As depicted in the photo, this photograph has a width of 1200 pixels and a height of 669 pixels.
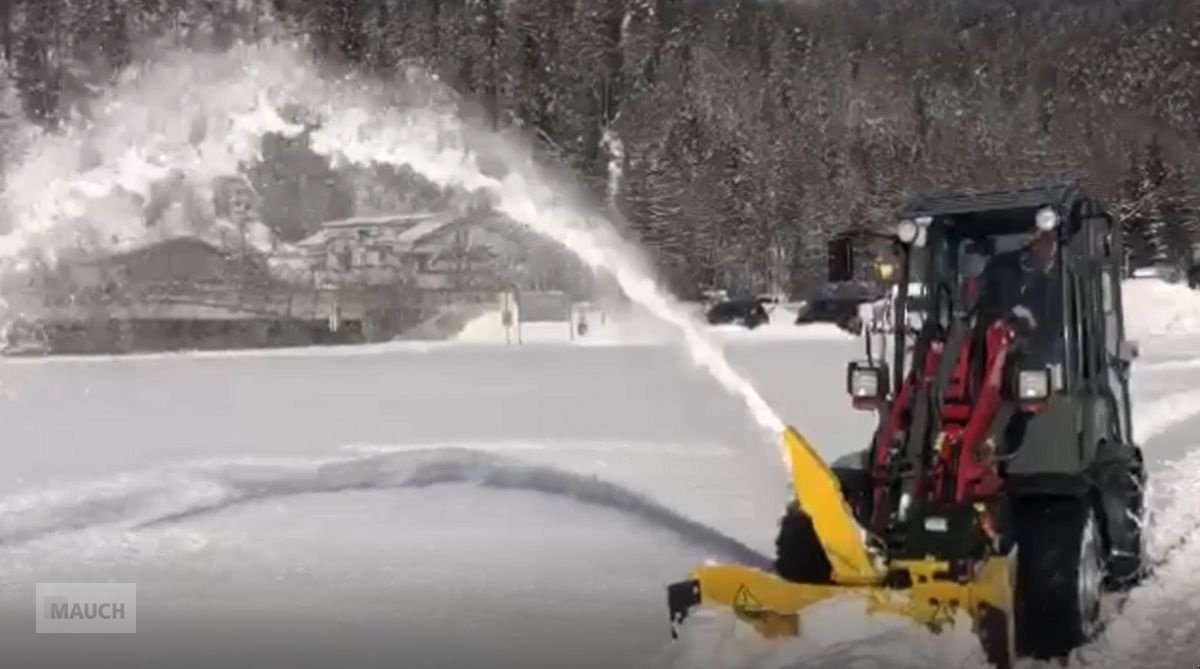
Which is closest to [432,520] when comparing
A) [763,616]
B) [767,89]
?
[763,616]

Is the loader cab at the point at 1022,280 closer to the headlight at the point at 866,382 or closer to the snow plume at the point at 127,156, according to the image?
the headlight at the point at 866,382

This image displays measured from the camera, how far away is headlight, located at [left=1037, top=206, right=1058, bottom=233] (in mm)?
7656

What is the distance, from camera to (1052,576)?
7.01 metres

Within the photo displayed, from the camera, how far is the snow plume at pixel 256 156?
13.5 meters

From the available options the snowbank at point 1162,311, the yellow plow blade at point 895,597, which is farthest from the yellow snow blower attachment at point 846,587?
the snowbank at point 1162,311

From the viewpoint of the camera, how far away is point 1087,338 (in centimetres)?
836

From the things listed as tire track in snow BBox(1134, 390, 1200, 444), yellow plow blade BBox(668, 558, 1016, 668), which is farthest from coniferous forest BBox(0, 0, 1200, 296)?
yellow plow blade BBox(668, 558, 1016, 668)

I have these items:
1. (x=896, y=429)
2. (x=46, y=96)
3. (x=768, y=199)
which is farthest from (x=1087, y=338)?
(x=768, y=199)

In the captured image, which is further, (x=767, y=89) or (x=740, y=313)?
(x=767, y=89)

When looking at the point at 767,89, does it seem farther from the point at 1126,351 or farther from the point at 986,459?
the point at 986,459

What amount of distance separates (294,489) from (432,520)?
2.14 m

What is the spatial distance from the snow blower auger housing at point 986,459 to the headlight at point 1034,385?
0.01 meters

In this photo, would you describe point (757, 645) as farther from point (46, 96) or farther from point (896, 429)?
point (46, 96)

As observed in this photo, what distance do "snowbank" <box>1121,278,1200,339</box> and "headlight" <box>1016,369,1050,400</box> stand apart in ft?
97.7
